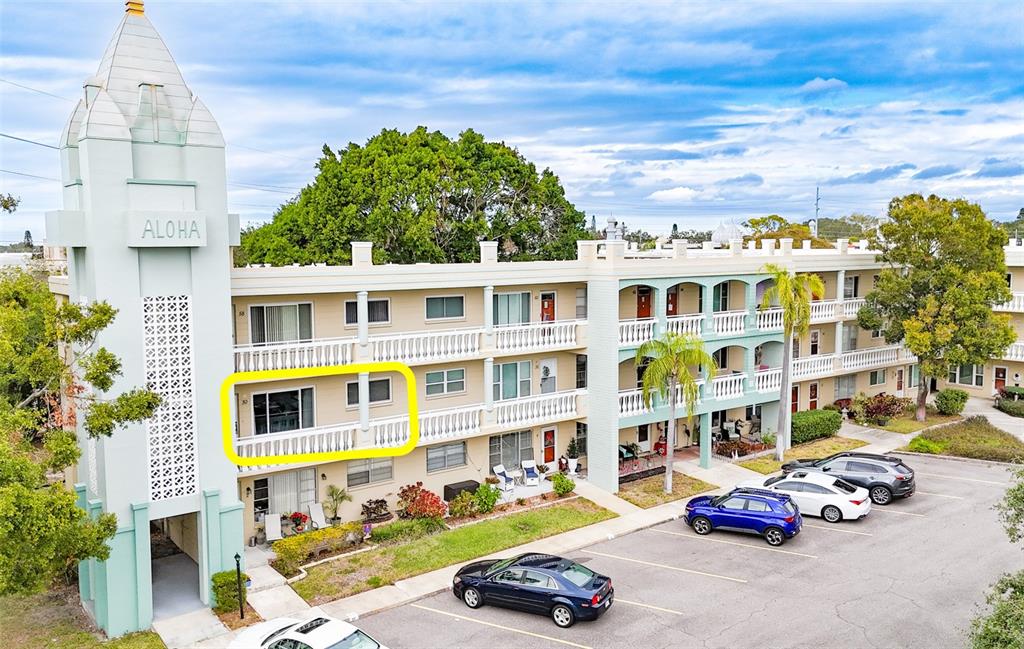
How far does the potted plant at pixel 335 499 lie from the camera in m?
24.7

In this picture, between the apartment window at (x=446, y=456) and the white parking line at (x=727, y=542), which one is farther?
the apartment window at (x=446, y=456)

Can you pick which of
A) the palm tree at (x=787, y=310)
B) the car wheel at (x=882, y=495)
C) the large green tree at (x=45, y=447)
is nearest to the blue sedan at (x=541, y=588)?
the large green tree at (x=45, y=447)

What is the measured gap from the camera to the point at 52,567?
50.4ft

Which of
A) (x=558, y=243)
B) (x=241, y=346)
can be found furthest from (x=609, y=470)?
(x=558, y=243)

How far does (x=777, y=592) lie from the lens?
2023 centimetres

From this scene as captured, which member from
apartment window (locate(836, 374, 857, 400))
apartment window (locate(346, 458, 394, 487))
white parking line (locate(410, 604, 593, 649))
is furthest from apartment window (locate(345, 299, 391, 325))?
apartment window (locate(836, 374, 857, 400))

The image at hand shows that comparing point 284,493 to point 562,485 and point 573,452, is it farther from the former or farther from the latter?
point 573,452

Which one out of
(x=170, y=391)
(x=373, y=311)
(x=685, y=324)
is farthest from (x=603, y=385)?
(x=170, y=391)

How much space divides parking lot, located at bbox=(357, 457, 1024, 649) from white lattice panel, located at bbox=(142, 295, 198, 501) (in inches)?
230

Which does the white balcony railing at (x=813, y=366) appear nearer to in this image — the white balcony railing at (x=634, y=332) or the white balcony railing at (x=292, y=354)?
the white balcony railing at (x=634, y=332)

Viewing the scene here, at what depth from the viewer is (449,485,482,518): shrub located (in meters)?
25.2

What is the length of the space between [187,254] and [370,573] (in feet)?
31.0

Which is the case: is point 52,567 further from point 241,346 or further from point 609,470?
point 609,470

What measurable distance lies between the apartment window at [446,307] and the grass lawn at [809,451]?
42.5 feet
